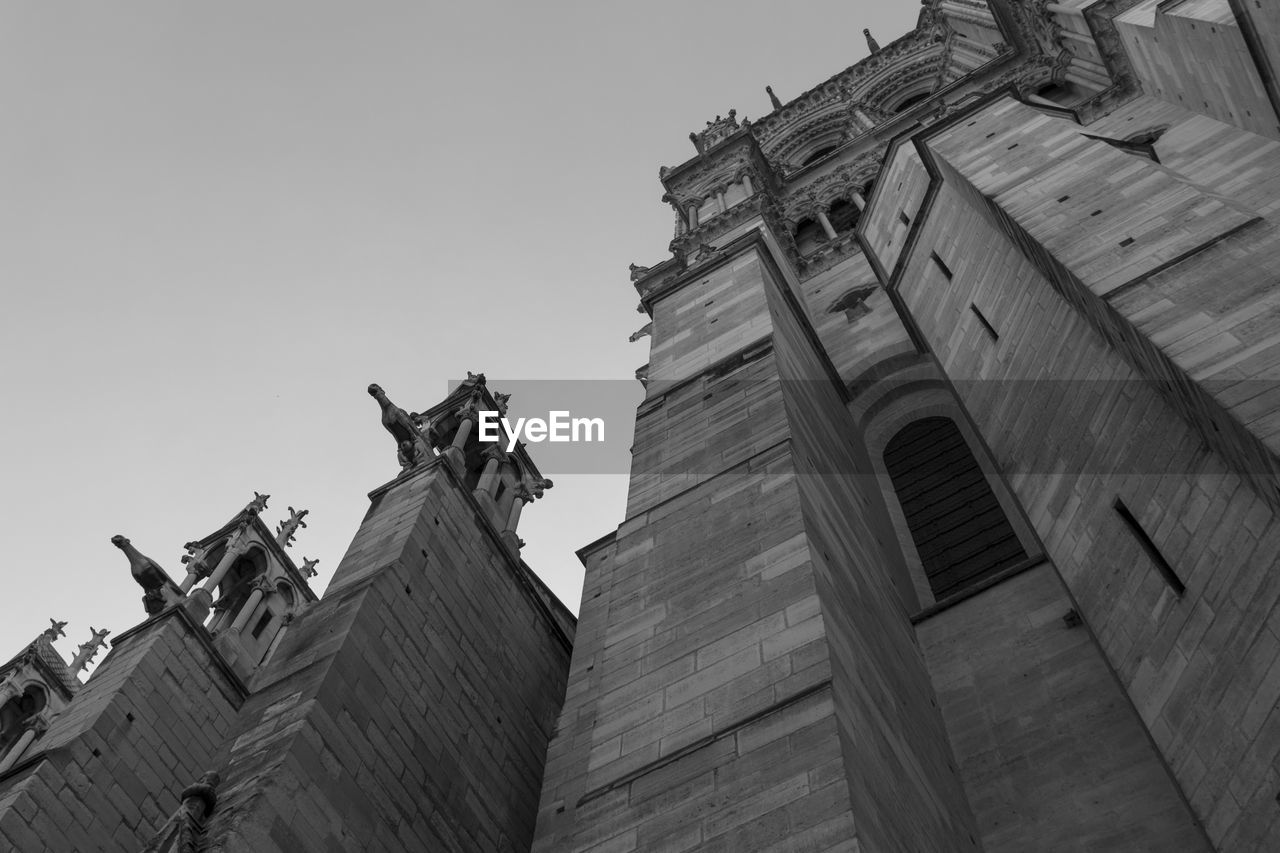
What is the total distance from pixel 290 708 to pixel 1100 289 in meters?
6.55

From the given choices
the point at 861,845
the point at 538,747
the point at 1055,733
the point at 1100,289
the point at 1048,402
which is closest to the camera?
the point at 861,845

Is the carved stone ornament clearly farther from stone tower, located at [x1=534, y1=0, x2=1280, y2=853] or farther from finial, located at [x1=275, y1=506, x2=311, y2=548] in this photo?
finial, located at [x1=275, y1=506, x2=311, y2=548]

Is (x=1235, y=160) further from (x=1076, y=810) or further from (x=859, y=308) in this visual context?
(x=1076, y=810)

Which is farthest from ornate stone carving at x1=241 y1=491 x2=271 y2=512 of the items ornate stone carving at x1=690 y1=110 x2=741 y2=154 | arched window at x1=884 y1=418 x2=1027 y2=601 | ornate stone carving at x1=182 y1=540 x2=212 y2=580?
ornate stone carving at x1=690 y1=110 x2=741 y2=154

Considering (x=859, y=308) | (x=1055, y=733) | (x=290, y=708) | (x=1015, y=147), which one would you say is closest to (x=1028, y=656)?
(x=1055, y=733)

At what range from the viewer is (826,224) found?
24.5m

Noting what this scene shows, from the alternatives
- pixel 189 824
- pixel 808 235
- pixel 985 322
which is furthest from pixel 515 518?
pixel 808 235

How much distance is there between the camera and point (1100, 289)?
919 cm

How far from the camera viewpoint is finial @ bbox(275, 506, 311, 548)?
68.8 ft

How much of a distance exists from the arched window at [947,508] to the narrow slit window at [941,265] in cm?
187

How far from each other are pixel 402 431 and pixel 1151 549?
27.9ft

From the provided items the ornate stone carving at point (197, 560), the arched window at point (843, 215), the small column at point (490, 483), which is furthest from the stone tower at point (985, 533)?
the arched window at point (843, 215)

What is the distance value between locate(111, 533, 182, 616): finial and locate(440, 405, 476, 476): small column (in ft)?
11.9

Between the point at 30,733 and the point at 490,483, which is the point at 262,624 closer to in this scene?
the point at 30,733
